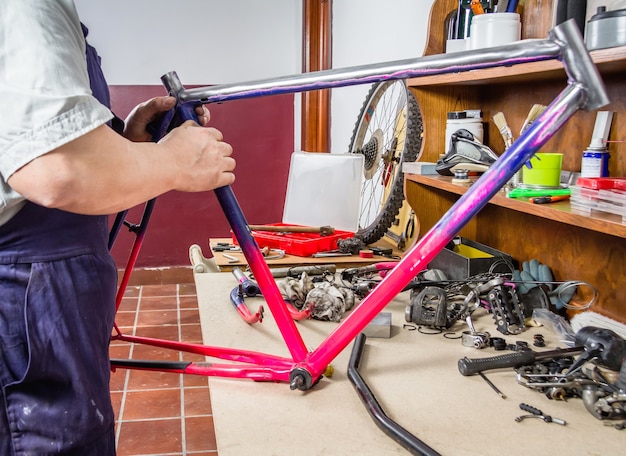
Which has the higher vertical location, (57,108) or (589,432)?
(57,108)

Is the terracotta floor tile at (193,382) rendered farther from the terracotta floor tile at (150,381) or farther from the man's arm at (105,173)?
the man's arm at (105,173)

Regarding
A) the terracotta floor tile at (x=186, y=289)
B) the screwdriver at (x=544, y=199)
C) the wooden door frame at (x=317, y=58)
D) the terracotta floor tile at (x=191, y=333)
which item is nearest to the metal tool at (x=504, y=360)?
the screwdriver at (x=544, y=199)

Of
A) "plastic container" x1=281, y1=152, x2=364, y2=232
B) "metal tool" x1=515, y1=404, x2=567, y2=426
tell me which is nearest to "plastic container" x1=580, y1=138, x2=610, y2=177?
"metal tool" x1=515, y1=404, x2=567, y2=426

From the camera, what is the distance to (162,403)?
2.65 m

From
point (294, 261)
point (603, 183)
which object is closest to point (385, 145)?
point (294, 261)

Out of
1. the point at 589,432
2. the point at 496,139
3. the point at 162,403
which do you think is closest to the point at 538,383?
the point at 589,432

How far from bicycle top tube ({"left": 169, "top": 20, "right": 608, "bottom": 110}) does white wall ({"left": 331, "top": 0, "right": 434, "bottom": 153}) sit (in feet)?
4.55

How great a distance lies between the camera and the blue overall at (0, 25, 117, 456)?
88cm

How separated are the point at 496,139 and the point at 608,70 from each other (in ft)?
1.96

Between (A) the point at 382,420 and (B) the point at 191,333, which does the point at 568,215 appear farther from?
(B) the point at 191,333

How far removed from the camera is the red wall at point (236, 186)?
4273 millimetres

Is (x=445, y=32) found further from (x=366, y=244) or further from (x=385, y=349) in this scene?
(x=385, y=349)

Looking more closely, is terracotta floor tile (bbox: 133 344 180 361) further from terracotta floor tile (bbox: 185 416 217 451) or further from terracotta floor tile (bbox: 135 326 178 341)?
terracotta floor tile (bbox: 185 416 217 451)

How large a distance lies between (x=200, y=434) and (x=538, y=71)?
1776 millimetres
